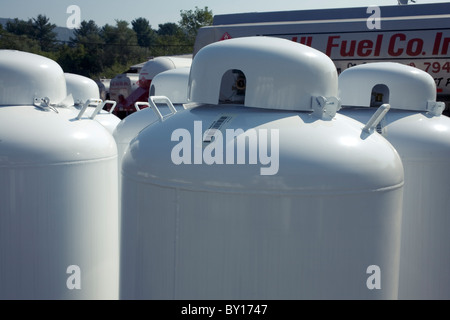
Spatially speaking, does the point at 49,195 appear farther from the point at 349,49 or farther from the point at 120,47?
the point at 120,47

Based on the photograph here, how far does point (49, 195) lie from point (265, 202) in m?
2.34

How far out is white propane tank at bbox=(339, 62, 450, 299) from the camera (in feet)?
15.0

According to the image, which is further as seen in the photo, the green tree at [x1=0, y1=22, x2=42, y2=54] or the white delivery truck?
the green tree at [x1=0, y1=22, x2=42, y2=54]

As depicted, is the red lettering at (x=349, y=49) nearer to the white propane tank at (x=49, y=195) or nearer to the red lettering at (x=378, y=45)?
the red lettering at (x=378, y=45)

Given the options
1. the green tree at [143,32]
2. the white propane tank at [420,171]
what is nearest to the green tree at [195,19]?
the green tree at [143,32]

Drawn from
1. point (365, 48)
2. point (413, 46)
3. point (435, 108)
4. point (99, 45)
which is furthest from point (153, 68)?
point (99, 45)

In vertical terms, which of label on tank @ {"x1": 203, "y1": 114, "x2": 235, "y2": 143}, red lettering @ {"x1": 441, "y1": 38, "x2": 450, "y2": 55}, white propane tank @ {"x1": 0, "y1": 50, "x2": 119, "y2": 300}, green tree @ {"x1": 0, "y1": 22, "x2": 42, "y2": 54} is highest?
green tree @ {"x1": 0, "y1": 22, "x2": 42, "y2": 54}

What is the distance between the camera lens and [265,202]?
281 cm

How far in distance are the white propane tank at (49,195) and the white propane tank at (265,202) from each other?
1343mm

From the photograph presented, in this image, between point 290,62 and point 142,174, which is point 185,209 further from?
point 290,62

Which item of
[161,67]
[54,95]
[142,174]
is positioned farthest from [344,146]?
[161,67]

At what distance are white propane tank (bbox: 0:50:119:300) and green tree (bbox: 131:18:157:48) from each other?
73.3 meters

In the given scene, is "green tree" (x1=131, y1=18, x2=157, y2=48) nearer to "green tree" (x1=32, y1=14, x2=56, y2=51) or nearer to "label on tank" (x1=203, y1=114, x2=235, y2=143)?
"green tree" (x1=32, y1=14, x2=56, y2=51)

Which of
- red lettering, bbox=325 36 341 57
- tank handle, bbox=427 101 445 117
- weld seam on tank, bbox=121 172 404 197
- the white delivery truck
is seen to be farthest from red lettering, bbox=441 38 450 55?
weld seam on tank, bbox=121 172 404 197
